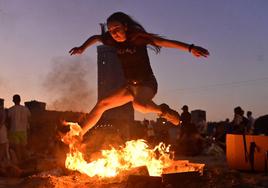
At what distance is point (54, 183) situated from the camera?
614 cm

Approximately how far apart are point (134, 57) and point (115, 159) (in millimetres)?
1724

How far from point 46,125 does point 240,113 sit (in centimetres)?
833

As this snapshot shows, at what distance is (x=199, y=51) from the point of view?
633 cm

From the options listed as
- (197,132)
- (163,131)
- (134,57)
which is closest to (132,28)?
(134,57)

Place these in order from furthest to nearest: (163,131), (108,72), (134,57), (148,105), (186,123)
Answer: (163,131) < (186,123) < (108,72) < (134,57) < (148,105)

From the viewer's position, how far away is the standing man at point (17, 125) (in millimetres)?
10416

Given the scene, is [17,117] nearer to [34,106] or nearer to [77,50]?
[77,50]

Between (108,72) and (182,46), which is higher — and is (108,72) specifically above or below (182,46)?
above

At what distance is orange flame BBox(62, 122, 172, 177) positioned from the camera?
7051 mm

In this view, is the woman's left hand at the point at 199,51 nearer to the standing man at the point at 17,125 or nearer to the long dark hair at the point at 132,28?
the long dark hair at the point at 132,28

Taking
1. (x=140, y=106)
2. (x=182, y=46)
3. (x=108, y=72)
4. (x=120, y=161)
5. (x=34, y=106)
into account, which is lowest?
(x=120, y=161)

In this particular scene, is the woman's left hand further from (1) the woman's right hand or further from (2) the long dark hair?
(1) the woman's right hand

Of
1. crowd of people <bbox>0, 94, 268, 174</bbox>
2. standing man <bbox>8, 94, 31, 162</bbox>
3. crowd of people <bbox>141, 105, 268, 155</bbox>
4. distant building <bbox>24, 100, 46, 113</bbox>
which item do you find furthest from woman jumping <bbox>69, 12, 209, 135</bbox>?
distant building <bbox>24, 100, 46, 113</bbox>

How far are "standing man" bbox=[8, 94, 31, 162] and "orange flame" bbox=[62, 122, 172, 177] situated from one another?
3.61 metres
